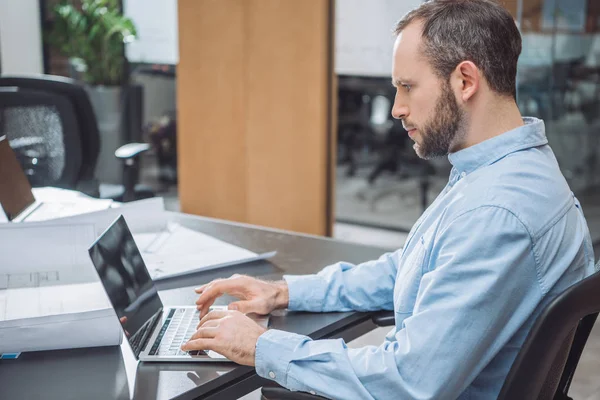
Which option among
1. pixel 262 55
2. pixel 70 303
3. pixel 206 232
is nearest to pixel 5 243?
pixel 70 303

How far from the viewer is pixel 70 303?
4.54 ft

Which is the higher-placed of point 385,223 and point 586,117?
point 586,117

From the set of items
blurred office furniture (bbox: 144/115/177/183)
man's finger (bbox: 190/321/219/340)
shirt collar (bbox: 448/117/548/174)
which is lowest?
blurred office furniture (bbox: 144/115/177/183)

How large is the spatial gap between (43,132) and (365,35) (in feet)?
6.12

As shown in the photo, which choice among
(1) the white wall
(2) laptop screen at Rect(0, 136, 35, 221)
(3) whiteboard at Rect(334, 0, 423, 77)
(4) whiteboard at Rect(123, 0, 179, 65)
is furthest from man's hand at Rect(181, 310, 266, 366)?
(1) the white wall

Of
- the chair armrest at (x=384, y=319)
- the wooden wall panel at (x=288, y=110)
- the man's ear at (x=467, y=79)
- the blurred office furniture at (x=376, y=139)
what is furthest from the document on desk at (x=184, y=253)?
the blurred office furniture at (x=376, y=139)

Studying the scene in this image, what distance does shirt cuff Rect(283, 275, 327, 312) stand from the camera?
1.50 m

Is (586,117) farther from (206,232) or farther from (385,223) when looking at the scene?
(206,232)

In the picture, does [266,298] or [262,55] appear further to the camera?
[262,55]

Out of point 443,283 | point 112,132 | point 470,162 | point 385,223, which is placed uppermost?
point 470,162

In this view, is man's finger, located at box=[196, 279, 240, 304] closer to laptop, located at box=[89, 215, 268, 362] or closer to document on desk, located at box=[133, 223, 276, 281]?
laptop, located at box=[89, 215, 268, 362]

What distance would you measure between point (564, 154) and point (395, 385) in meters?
3.46

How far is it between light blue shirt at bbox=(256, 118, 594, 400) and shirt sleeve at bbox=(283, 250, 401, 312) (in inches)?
10.3

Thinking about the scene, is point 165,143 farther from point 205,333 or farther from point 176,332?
point 205,333
